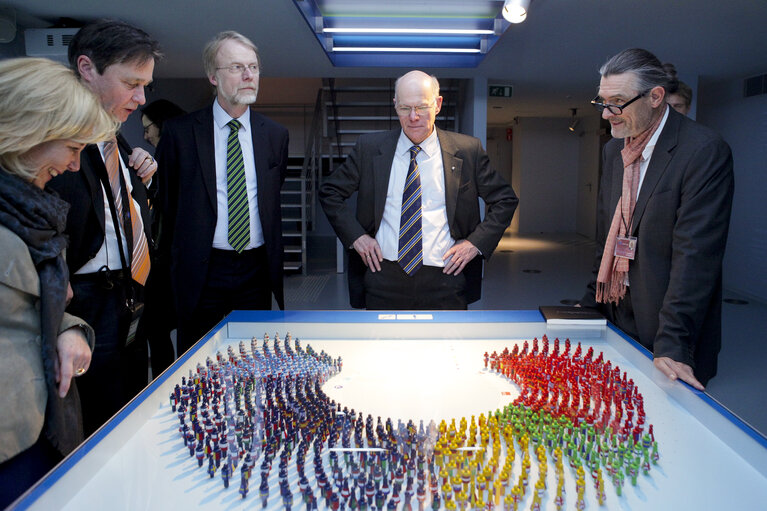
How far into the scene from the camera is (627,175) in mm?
2025

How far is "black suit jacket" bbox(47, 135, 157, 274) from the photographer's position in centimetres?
180

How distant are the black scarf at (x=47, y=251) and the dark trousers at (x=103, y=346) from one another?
1.88ft

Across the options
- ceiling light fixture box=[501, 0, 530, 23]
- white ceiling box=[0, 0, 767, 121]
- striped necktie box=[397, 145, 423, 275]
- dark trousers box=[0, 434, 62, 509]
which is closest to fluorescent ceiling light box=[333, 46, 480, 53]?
white ceiling box=[0, 0, 767, 121]

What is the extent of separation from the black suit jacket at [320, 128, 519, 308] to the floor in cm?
131

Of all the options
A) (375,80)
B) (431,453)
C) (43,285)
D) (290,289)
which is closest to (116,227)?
(43,285)

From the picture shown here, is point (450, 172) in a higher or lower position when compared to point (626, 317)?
higher

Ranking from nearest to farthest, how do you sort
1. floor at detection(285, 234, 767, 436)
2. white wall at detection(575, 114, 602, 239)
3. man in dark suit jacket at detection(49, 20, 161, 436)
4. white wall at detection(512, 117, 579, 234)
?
man in dark suit jacket at detection(49, 20, 161, 436) < floor at detection(285, 234, 767, 436) < white wall at detection(575, 114, 602, 239) < white wall at detection(512, 117, 579, 234)

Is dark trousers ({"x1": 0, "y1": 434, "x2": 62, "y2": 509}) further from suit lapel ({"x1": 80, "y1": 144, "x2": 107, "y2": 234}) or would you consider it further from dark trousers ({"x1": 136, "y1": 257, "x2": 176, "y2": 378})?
dark trousers ({"x1": 136, "y1": 257, "x2": 176, "y2": 378})

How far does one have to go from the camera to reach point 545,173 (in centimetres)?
1366

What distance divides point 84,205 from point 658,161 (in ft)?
6.17

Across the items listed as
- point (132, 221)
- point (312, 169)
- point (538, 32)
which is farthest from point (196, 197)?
point (312, 169)

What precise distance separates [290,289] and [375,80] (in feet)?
13.3

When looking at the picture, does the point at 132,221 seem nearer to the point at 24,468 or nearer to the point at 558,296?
the point at 24,468

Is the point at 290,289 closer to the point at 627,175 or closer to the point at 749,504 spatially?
the point at 627,175
